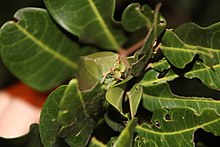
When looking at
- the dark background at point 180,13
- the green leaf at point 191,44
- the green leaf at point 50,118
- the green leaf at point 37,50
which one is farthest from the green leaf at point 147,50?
the dark background at point 180,13

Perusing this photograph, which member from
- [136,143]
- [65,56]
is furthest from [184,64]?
[65,56]

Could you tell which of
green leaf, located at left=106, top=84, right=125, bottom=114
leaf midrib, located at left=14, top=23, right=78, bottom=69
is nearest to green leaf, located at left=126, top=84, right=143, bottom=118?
green leaf, located at left=106, top=84, right=125, bottom=114

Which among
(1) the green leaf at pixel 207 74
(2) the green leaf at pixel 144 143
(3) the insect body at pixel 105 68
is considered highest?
(3) the insect body at pixel 105 68

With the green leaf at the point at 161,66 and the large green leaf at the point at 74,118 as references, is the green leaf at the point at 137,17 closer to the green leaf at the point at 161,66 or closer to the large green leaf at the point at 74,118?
the green leaf at the point at 161,66

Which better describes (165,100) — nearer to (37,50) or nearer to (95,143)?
(95,143)

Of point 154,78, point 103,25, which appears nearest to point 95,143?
point 154,78

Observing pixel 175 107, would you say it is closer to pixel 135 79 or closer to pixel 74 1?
pixel 135 79
